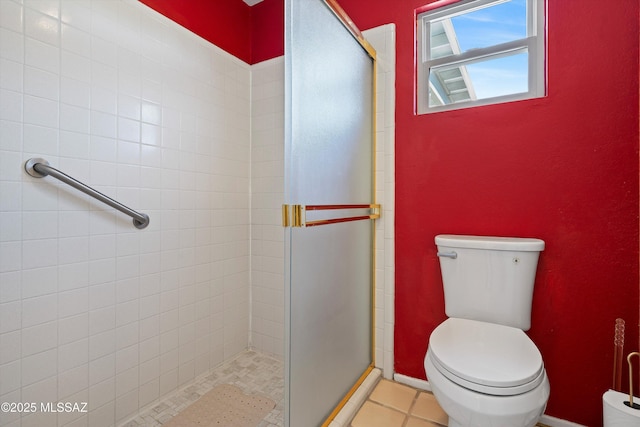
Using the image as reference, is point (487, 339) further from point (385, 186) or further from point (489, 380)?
point (385, 186)

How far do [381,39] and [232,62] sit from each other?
989 millimetres

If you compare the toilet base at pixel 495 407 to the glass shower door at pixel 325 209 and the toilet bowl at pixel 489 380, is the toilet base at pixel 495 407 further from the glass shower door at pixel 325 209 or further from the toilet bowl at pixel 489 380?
the glass shower door at pixel 325 209

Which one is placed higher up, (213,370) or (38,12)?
(38,12)

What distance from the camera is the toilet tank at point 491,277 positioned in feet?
4.18

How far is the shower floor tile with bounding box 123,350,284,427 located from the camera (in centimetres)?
143

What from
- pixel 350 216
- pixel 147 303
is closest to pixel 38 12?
pixel 147 303

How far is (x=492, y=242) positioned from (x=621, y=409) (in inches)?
26.2

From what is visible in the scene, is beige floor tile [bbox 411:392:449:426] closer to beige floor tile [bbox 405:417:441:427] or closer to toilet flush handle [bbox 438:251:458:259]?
beige floor tile [bbox 405:417:441:427]

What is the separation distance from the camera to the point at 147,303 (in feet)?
4.96

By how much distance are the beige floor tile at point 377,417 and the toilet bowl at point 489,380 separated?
0.32 metres

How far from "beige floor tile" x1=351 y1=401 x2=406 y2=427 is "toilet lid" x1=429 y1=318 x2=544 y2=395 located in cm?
52

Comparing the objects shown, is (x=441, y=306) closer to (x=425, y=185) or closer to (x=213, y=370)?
(x=425, y=185)

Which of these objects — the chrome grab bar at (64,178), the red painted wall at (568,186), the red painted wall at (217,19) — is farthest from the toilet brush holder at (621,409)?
the red painted wall at (217,19)

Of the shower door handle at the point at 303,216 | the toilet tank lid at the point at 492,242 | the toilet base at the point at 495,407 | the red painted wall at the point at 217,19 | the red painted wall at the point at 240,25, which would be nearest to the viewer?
the toilet base at the point at 495,407
